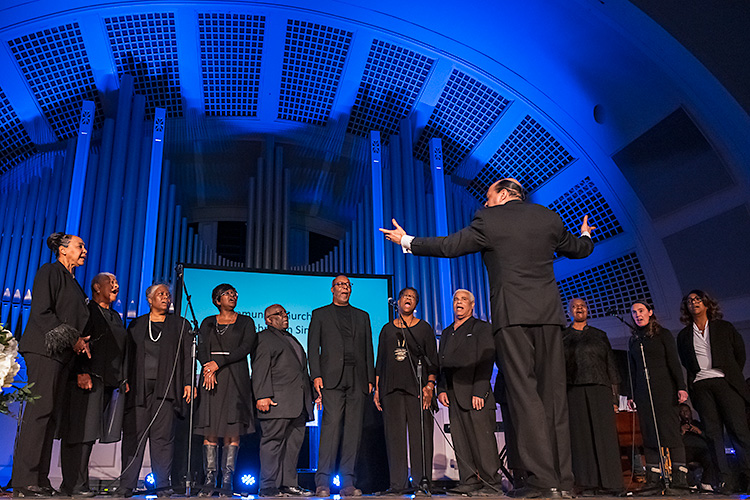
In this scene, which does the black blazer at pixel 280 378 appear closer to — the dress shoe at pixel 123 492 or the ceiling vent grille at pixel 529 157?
the dress shoe at pixel 123 492

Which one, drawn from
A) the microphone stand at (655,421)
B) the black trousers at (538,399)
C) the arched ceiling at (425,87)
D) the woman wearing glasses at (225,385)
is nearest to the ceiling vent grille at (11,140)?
the arched ceiling at (425,87)

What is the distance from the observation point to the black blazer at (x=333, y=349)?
13.6ft

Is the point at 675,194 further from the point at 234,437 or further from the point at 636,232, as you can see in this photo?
the point at 234,437

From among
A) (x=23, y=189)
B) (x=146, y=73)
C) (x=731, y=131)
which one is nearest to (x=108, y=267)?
(x=23, y=189)

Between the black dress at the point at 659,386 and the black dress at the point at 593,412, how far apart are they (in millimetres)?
304

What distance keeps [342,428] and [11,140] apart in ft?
22.5

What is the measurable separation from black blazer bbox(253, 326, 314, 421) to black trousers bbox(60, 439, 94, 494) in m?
1.04

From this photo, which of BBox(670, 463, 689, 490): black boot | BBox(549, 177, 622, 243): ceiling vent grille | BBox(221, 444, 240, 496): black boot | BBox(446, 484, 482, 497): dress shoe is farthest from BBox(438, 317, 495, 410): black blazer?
BBox(549, 177, 622, 243): ceiling vent grille

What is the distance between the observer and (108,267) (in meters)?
7.44

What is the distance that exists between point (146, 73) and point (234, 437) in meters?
6.00

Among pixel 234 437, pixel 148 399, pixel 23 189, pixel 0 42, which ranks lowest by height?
pixel 234 437

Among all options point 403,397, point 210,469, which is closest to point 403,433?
point 403,397

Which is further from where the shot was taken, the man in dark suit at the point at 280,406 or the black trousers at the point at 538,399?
the man in dark suit at the point at 280,406

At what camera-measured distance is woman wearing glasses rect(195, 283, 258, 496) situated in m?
3.97
